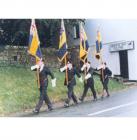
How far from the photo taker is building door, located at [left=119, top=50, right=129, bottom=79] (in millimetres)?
10867

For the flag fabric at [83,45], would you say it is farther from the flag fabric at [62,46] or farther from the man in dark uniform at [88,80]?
the flag fabric at [62,46]

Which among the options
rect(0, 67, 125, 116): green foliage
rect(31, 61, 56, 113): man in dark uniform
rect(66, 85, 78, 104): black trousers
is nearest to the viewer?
rect(0, 67, 125, 116): green foliage

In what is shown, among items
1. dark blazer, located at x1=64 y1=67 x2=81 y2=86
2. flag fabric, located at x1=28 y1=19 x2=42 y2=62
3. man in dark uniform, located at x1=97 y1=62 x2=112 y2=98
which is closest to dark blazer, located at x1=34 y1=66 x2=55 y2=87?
flag fabric, located at x1=28 y1=19 x2=42 y2=62

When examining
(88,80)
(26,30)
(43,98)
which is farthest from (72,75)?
(26,30)

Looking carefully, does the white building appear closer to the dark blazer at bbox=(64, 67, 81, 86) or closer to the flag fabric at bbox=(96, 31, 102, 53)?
the flag fabric at bbox=(96, 31, 102, 53)

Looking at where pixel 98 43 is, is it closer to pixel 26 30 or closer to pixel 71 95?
pixel 71 95

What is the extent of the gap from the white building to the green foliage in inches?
11.1

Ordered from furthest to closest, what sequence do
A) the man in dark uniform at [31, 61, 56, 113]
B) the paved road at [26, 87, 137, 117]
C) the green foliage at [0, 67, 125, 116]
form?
the man in dark uniform at [31, 61, 56, 113]
the green foliage at [0, 67, 125, 116]
the paved road at [26, 87, 137, 117]

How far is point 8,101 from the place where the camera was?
10.5 meters

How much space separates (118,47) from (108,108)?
43.8 inches
